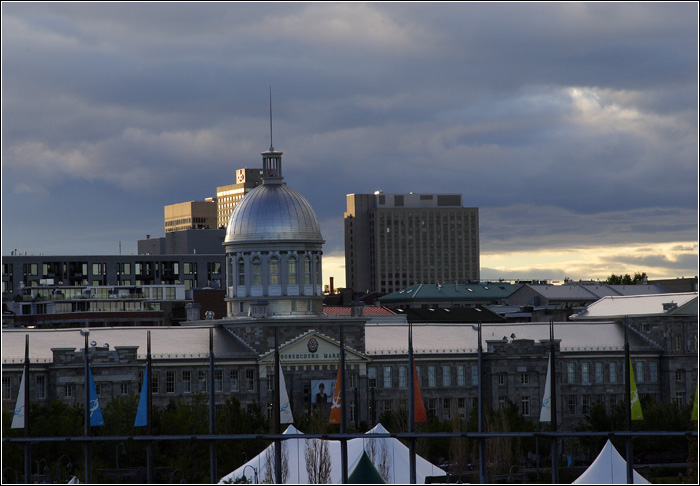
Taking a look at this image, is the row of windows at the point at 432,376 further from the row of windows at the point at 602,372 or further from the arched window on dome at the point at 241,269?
the arched window on dome at the point at 241,269

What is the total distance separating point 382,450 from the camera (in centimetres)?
10356

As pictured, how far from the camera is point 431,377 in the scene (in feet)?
492

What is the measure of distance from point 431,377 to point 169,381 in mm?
24616

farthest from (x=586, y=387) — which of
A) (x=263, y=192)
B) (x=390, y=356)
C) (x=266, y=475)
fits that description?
(x=266, y=475)

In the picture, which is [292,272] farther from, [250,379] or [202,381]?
[202,381]

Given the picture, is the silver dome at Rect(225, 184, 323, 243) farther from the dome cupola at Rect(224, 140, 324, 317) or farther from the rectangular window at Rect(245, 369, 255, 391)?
the rectangular window at Rect(245, 369, 255, 391)

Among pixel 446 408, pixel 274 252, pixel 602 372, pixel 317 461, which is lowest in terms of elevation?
pixel 317 461

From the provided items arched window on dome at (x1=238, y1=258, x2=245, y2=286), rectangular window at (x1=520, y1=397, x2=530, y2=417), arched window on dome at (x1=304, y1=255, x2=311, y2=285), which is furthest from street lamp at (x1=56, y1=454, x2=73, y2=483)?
rectangular window at (x1=520, y1=397, x2=530, y2=417)

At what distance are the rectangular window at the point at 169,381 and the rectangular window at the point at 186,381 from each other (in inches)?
35.0

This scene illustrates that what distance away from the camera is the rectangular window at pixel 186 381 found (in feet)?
452

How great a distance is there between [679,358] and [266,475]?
69.7 meters

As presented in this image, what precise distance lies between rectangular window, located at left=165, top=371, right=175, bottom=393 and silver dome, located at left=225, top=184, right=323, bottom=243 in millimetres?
12641

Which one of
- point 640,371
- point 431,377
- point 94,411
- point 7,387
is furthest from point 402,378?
point 94,411

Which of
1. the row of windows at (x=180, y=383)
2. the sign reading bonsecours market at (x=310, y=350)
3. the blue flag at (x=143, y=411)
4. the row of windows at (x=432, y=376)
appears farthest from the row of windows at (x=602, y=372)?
the blue flag at (x=143, y=411)
